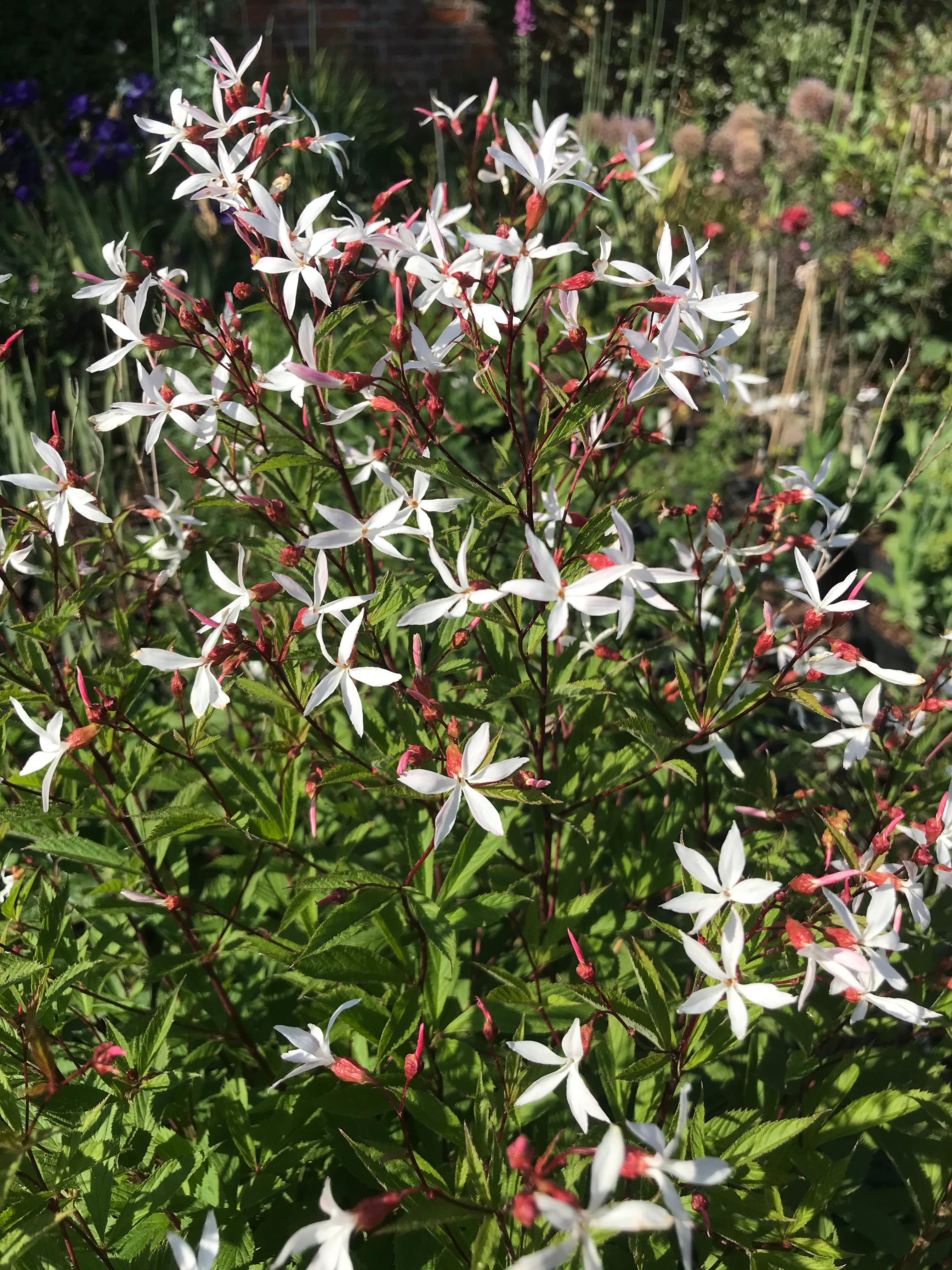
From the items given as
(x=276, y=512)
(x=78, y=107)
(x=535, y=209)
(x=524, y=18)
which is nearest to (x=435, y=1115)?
(x=276, y=512)

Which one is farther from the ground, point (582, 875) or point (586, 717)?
point (586, 717)

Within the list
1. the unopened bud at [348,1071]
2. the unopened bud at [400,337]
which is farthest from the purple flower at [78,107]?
the unopened bud at [348,1071]

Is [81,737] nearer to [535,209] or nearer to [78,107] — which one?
[535,209]

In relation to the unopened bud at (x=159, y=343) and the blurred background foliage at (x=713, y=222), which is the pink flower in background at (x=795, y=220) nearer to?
the blurred background foliage at (x=713, y=222)

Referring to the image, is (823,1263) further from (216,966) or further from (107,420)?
(107,420)

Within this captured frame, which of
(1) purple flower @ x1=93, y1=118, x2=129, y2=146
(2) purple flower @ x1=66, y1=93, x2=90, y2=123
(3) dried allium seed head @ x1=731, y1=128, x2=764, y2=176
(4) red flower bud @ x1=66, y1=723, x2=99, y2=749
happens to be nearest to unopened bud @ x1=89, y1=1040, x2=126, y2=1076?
(4) red flower bud @ x1=66, y1=723, x2=99, y2=749

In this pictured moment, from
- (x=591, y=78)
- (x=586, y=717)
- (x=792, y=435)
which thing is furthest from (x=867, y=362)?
(x=586, y=717)

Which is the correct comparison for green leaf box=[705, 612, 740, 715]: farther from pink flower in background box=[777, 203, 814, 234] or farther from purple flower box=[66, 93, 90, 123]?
purple flower box=[66, 93, 90, 123]

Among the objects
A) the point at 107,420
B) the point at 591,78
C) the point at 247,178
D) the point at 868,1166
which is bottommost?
the point at 868,1166
